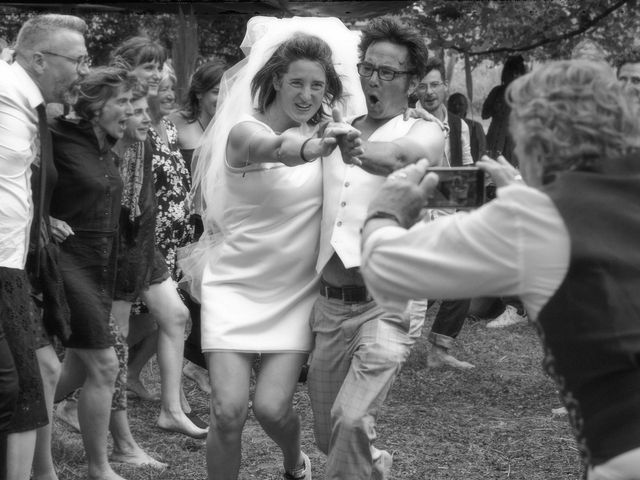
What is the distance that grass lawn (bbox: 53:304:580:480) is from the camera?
5.84 metres

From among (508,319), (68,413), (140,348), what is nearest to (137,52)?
(140,348)

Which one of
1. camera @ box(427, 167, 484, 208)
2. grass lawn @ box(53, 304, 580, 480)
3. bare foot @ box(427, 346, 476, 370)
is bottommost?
bare foot @ box(427, 346, 476, 370)

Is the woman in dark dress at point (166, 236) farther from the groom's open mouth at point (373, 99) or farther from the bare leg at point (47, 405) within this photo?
the groom's open mouth at point (373, 99)

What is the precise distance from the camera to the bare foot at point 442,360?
845 centimetres

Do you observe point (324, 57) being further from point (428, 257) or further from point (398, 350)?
point (428, 257)

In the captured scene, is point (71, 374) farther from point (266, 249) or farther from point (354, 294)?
point (354, 294)

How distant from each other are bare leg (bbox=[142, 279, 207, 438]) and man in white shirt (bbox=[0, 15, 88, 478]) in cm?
128

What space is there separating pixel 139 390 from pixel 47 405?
2128mm

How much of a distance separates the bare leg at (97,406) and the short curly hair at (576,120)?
297cm

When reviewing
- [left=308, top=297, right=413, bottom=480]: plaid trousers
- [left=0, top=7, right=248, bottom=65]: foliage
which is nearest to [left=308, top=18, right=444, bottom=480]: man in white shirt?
[left=308, top=297, right=413, bottom=480]: plaid trousers

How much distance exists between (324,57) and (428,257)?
2236 mm

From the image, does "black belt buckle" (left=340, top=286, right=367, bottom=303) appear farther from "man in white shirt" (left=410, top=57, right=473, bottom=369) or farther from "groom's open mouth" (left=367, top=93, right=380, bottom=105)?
"man in white shirt" (left=410, top=57, right=473, bottom=369)

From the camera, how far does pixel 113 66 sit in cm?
573

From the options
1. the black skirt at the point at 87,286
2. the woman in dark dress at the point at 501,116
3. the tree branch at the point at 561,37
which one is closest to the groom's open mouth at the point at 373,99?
the black skirt at the point at 87,286
